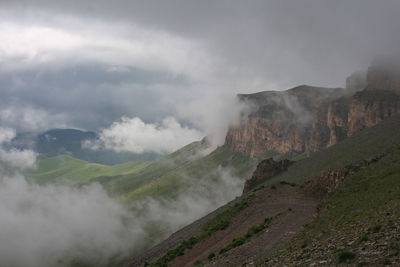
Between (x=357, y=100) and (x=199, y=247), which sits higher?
(x=357, y=100)

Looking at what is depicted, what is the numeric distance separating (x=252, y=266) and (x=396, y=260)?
440 inches

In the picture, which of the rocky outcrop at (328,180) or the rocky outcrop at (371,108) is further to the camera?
the rocky outcrop at (371,108)

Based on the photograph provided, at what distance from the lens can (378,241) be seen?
16.3m

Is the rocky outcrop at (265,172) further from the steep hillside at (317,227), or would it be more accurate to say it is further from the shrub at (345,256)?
the shrub at (345,256)

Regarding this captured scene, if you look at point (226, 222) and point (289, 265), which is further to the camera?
point (226, 222)

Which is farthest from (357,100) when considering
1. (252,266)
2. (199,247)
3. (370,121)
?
(252,266)

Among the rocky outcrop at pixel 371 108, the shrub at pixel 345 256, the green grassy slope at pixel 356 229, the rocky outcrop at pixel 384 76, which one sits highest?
the rocky outcrop at pixel 384 76

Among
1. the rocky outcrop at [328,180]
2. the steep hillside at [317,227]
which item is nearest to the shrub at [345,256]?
the steep hillside at [317,227]

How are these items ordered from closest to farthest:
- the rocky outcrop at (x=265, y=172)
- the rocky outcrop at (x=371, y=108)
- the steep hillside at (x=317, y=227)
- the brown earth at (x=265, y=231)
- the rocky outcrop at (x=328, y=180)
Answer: the steep hillside at (x=317, y=227)
the brown earth at (x=265, y=231)
the rocky outcrop at (x=328, y=180)
the rocky outcrop at (x=265, y=172)
the rocky outcrop at (x=371, y=108)

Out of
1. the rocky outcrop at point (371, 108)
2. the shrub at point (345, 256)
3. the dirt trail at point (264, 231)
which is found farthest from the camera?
the rocky outcrop at point (371, 108)

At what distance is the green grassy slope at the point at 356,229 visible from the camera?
1528cm

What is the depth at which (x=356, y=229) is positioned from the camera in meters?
19.9

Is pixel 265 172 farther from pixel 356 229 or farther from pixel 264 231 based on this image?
pixel 356 229

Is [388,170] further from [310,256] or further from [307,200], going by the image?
[310,256]
